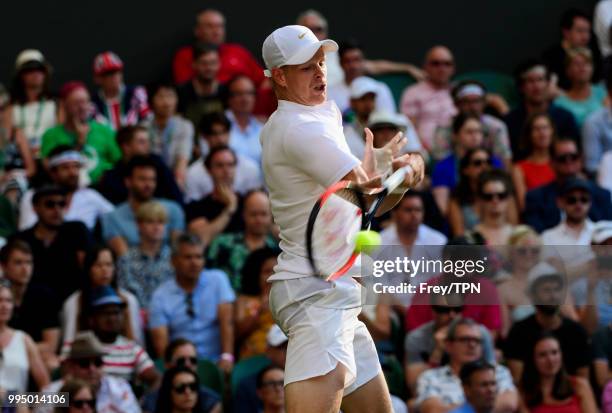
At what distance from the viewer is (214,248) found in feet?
36.2

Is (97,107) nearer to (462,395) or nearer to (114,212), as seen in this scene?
(114,212)

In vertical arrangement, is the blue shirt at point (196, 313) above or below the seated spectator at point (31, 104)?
below

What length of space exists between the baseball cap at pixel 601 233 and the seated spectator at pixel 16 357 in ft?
12.6

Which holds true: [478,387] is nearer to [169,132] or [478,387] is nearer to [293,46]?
[293,46]

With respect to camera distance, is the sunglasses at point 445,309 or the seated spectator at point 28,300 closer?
the sunglasses at point 445,309

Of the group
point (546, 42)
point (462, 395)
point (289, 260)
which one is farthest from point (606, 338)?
point (546, 42)

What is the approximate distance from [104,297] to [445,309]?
226 cm

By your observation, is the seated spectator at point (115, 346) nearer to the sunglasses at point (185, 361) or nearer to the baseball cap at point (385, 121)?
the sunglasses at point (185, 361)

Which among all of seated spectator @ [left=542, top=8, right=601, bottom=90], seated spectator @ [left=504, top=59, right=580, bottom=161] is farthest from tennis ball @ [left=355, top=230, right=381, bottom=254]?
seated spectator @ [left=542, top=8, right=601, bottom=90]

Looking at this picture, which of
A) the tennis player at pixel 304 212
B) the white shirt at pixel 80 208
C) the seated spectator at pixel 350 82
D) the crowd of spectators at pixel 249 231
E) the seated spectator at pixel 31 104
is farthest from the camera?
the seated spectator at pixel 350 82

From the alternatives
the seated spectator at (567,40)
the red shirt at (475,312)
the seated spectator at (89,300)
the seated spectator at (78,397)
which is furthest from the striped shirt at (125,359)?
the seated spectator at (567,40)

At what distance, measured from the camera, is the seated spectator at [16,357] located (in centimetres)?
945

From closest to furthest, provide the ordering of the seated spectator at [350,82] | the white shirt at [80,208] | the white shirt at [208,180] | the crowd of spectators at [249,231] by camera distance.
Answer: the crowd of spectators at [249,231] < the white shirt at [80,208] < the white shirt at [208,180] < the seated spectator at [350,82]

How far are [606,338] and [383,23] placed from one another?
526 centimetres
